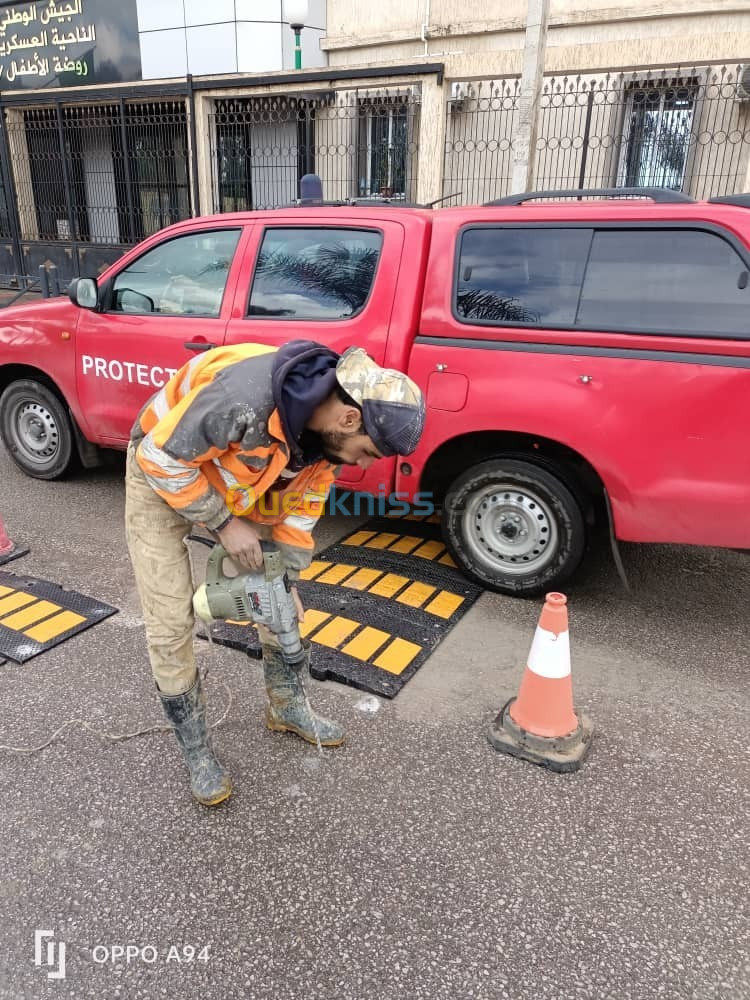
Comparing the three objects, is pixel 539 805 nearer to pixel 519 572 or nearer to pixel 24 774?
pixel 519 572

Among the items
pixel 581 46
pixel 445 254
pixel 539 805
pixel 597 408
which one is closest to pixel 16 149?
pixel 581 46

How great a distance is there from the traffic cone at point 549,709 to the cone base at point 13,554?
2.93 metres

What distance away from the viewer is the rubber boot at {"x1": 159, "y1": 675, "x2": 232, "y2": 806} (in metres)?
2.43

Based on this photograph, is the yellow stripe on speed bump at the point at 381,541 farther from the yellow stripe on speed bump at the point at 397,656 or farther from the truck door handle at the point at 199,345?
the truck door handle at the point at 199,345

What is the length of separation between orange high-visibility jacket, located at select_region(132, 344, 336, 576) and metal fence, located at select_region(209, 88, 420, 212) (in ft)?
34.5

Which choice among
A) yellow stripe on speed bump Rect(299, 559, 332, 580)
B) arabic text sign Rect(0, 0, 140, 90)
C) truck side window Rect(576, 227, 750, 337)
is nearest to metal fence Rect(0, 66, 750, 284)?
arabic text sign Rect(0, 0, 140, 90)

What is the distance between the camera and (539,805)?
2.49 meters

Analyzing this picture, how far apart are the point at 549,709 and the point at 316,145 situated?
476 inches

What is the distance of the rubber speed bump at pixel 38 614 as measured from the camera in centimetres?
330

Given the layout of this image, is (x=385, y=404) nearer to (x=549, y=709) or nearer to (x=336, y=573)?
(x=549, y=709)

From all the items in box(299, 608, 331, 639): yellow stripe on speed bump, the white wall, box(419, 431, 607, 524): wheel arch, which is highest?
the white wall

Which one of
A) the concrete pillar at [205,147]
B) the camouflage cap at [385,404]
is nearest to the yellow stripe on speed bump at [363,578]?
the camouflage cap at [385,404]

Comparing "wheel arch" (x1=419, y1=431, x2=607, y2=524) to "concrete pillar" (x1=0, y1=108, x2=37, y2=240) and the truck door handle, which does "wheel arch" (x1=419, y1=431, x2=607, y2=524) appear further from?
"concrete pillar" (x1=0, y1=108, x2=37, y2=240)

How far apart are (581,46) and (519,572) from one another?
9.87m
